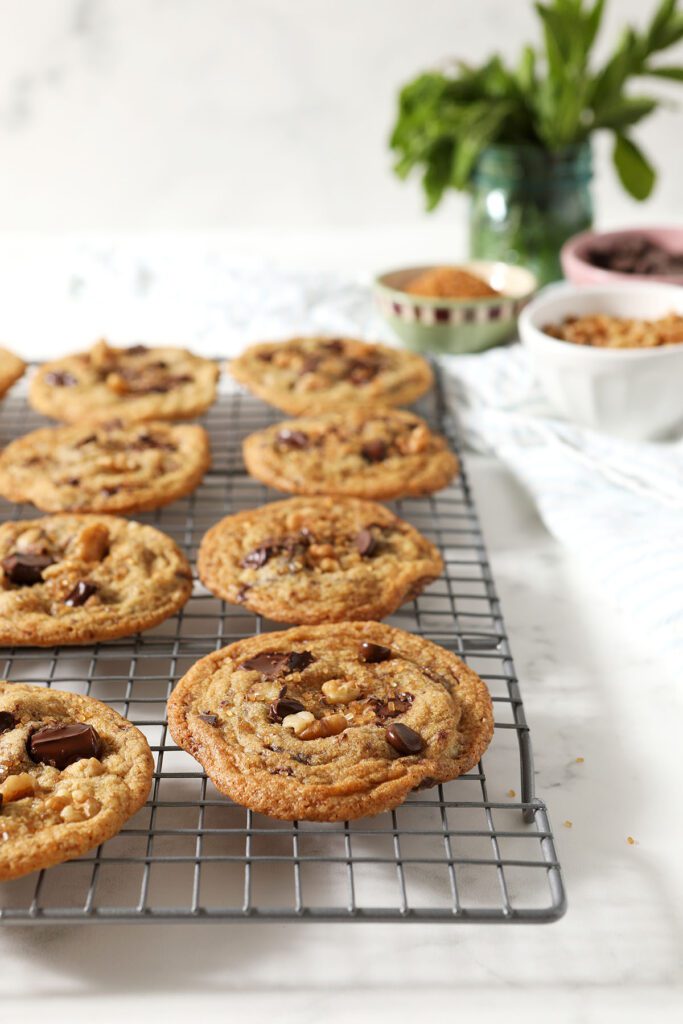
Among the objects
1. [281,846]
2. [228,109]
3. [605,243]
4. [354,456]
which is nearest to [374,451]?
[354,456]

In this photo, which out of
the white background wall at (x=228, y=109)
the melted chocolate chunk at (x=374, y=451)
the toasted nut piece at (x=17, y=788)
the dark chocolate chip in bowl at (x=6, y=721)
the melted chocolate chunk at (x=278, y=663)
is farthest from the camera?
the white background wall at (x=228, y=109)

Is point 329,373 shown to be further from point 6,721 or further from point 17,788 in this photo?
point 17,788

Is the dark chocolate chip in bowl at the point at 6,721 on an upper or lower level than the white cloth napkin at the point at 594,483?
upper

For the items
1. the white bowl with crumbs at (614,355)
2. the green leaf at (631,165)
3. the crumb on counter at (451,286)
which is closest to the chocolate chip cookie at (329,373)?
the crumb on counter at (451,286)

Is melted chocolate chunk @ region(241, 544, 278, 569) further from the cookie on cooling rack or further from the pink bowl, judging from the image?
the pink bowl

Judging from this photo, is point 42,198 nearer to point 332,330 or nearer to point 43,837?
point 332,330

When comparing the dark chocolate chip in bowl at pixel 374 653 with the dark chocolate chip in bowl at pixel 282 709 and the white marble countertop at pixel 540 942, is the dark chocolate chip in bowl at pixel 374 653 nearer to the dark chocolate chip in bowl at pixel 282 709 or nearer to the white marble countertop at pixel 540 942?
the dark chocolate chip in bowl at pixel 282 709
